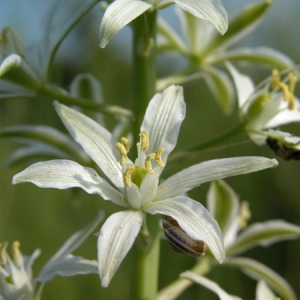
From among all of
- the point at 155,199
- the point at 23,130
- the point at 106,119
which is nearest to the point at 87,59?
the point at 106,119

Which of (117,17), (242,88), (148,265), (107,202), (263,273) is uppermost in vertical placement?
(117,17)

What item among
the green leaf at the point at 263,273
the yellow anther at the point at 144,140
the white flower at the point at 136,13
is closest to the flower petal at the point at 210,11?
the white flower at the point at 136,13

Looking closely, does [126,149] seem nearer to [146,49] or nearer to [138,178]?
[138,178]

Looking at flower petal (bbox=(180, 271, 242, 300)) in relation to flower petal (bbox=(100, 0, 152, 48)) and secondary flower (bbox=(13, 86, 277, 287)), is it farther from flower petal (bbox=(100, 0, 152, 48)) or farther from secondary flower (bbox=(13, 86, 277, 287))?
flower petal (bbox=(100, 0, 152, 48))

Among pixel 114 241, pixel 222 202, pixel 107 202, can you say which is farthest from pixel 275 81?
pixel 107 202

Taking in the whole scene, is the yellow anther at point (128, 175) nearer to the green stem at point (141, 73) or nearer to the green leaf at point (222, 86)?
the green stem at point (141, 73)

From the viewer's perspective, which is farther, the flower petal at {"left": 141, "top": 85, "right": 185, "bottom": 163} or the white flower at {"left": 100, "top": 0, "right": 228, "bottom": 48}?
the flower petal at {"left": 141, "top": 85, "right": 185, "bottom": 163}

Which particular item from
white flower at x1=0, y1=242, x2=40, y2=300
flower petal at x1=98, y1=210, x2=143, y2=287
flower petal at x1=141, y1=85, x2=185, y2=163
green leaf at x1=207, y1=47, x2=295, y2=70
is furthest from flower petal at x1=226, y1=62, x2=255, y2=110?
white flower at x1=0, y1=242, x2=40, y2=300

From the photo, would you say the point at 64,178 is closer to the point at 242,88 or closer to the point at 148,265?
the point at 148,265
